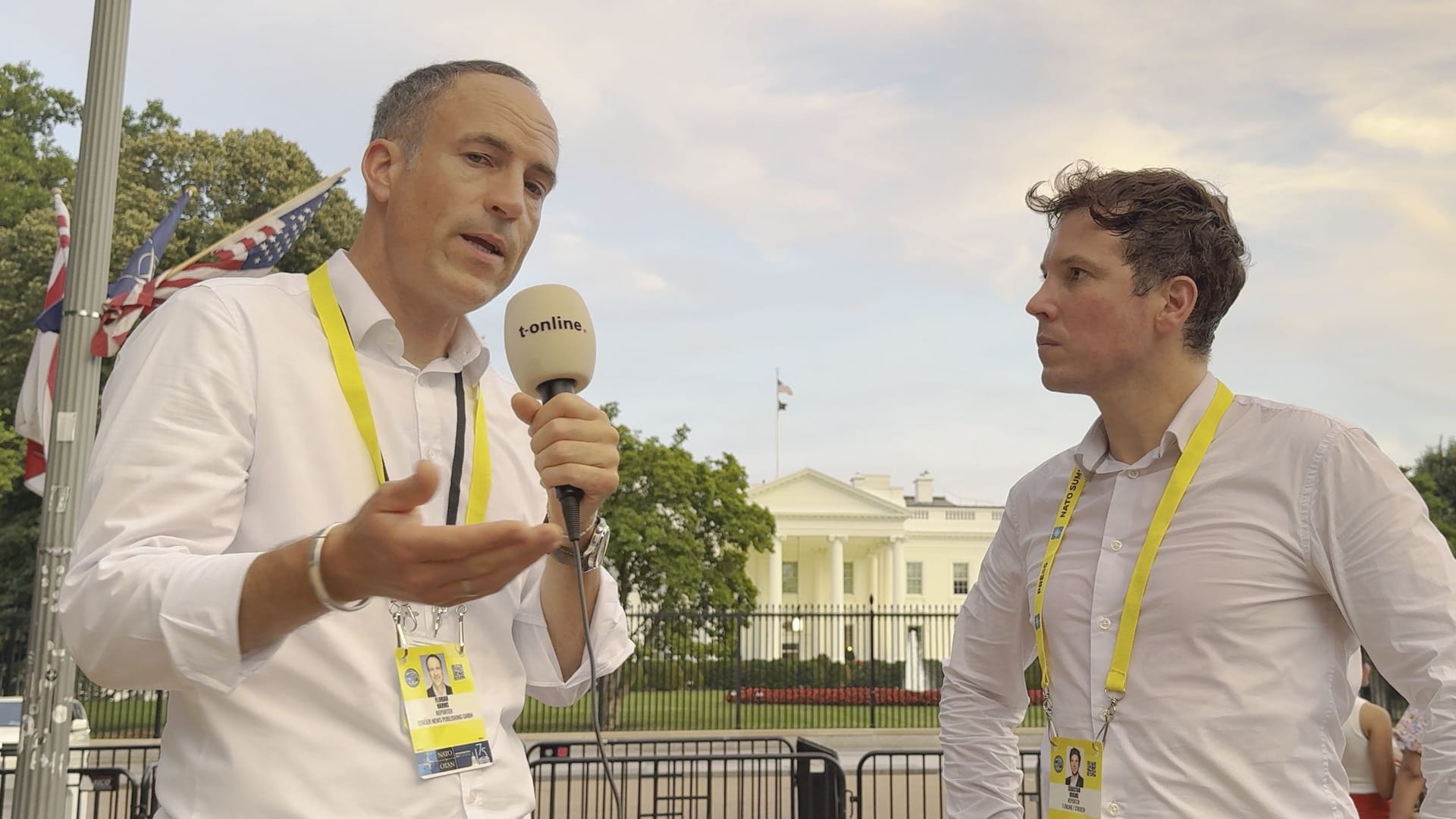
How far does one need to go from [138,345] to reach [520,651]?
1.00m

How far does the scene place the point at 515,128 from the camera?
237 cm

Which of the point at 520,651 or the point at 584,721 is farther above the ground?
the point at 520,651

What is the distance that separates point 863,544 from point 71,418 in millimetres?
75351

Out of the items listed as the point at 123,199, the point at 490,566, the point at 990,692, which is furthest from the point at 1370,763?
the point at 123,199

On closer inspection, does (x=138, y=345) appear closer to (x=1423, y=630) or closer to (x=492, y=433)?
(x=492, y=433)

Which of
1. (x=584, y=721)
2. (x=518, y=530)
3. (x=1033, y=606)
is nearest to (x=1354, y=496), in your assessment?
(x=1033, y=606)

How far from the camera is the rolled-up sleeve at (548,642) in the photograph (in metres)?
2.51

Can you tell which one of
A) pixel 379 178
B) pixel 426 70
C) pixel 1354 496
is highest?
pixel 426 70

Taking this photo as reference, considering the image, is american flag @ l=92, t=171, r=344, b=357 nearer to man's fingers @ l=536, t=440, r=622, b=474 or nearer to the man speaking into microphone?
the man speaking into microphone

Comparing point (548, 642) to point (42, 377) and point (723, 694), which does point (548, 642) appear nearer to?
point (42, 377)

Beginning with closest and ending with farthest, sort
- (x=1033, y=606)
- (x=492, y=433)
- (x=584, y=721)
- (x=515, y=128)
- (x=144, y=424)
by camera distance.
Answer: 1. (x=144, y=424)
2. (x=515, y=128)
3. (x=492, y=433)
4. (x=1033, y=606)
5. (x=584, y=721)

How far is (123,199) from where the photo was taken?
2748cm

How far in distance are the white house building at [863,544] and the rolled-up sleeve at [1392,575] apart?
68917 millimetres

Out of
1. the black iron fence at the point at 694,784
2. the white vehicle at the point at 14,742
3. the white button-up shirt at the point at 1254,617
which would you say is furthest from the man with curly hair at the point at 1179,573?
the white vehicle at the point at 14,742
